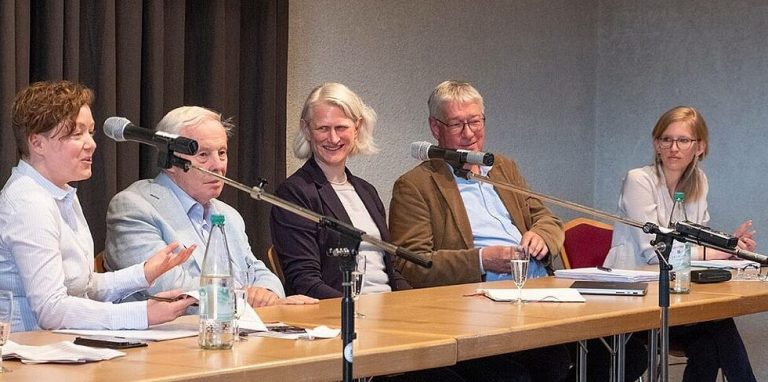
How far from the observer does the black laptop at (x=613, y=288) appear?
3.19 meters

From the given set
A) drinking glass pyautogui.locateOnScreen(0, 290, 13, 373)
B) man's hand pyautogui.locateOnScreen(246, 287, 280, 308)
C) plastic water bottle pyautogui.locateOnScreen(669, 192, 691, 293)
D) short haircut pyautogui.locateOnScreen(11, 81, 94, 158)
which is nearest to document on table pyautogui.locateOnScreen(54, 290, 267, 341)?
drinking glass pyautogui.locateOnScreen(0, 290, 13, 373)

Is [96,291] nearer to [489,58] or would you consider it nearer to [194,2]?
[194,2]

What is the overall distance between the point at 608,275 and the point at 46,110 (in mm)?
1785

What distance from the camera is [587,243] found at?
4.74 metres

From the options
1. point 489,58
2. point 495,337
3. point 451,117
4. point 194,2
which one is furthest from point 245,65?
point 495,337

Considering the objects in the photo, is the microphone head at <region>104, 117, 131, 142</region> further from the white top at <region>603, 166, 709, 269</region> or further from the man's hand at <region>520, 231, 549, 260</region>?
the white top at <region>603, 166, 709, 269</region>

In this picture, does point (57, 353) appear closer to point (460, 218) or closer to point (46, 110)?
point (46, 110)

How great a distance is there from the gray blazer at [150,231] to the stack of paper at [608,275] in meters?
1.22

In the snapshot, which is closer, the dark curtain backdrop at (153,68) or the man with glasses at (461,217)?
the dark curtain backdrop at (153,68)

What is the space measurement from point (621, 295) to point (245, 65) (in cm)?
180

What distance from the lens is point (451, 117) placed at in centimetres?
407

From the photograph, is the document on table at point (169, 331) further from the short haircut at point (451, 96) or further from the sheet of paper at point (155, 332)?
the short haircut at point (451, 96)

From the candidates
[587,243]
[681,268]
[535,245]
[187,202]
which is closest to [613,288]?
[681,268]

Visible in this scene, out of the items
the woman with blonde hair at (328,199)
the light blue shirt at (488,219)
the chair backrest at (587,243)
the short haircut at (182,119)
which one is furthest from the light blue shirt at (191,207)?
the chair backrest at (587,243)
